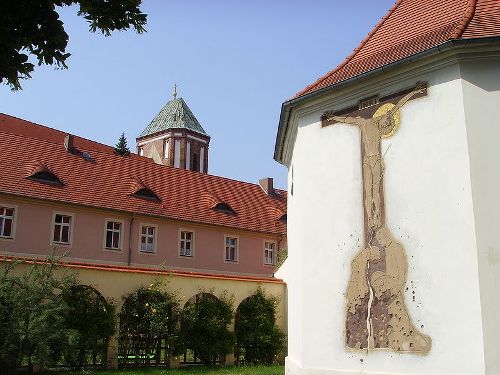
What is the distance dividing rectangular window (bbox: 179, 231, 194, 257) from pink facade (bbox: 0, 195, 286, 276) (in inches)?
1.9

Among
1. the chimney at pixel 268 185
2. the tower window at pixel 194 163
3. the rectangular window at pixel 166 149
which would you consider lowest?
the chimney at pixel 268 185

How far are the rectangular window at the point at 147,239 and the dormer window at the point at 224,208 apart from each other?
419cm

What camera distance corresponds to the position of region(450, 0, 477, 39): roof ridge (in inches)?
392

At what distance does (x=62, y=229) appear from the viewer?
24.5 metres

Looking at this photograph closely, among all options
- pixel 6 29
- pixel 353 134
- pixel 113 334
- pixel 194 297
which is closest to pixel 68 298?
pixel 113 334

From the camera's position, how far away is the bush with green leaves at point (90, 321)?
15.9 m

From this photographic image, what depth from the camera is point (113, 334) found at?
→ 54.5 ft

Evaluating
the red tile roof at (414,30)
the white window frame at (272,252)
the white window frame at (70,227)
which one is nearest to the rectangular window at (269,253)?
the white window frame at (272,252)

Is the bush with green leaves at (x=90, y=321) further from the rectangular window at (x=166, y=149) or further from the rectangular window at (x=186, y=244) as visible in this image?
the rectangular window at (x=166, y=149)

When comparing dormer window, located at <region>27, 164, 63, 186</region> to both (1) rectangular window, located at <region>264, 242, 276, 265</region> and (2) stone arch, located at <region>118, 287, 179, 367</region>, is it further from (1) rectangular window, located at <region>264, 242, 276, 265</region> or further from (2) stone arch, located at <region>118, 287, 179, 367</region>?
(1) rectangular window, located at <region>264, 242, 276, 265</region>

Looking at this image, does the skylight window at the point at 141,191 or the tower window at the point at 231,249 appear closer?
the skylight window at the point at 141,191

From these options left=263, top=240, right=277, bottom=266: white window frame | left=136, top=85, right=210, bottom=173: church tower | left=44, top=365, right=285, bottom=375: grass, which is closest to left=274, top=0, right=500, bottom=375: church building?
left=44, top=365, right=285, bottom=375: grass

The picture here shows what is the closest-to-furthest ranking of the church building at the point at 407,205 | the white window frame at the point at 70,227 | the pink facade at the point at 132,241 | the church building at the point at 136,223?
the church building at the point at 407,205 → the church building at the point at 136,223 → the pink facade at the point at 132,241 → the white window frame at the point at 70,227

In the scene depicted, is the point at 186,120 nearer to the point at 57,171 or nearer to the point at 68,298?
the point at 57,171
